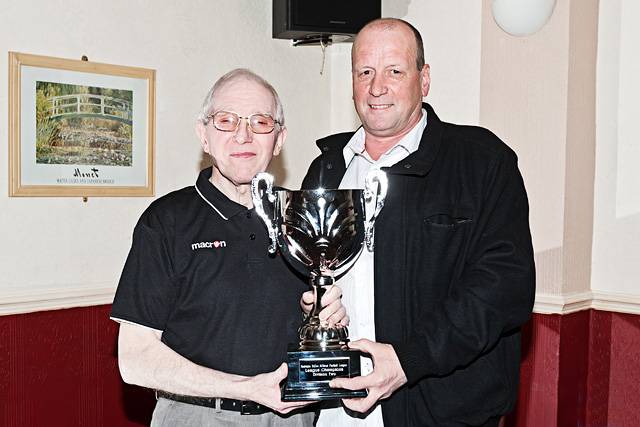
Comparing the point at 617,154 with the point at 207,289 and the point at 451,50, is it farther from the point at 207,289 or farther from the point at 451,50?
the point at 207,289

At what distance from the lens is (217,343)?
6.45ft

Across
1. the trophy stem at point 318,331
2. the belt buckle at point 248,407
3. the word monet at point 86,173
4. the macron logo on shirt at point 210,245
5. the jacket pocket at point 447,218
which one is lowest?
the belt buckle at point 248,407

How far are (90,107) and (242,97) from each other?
1.61m

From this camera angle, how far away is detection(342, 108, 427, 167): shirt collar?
2.33m

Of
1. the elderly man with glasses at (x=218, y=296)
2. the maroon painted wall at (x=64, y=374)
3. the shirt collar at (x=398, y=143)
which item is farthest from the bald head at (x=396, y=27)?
the maroon painted wall at (x=64, y=374)

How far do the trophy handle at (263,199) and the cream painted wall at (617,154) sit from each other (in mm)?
2104

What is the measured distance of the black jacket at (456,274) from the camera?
206 centimetres

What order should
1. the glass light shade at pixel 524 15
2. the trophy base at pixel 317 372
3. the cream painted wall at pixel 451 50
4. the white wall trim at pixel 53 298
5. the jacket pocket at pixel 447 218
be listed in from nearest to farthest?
1. the trophy base at pixel 317 372
2. the jacket pocket at pixel 447 218
3. the white wall trim at pixel 53 298
4. the glass light shade at pixel 524 15
5. the cream painted wall at pixel 451 50

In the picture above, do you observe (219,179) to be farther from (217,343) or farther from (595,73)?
(595,73)

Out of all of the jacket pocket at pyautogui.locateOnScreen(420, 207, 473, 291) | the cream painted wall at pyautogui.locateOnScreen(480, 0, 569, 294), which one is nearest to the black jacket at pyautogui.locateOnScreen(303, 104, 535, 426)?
the jacket pocket at pyautogui.locateOnScreen(420, 207, 473, 291)

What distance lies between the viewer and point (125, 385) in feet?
11.7

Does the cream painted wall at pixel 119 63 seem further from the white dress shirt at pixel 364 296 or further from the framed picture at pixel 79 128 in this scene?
the white dress shirt at pixel 364 296

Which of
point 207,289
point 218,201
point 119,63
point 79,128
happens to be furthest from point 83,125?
point 207,289

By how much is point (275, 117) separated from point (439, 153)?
474mm
